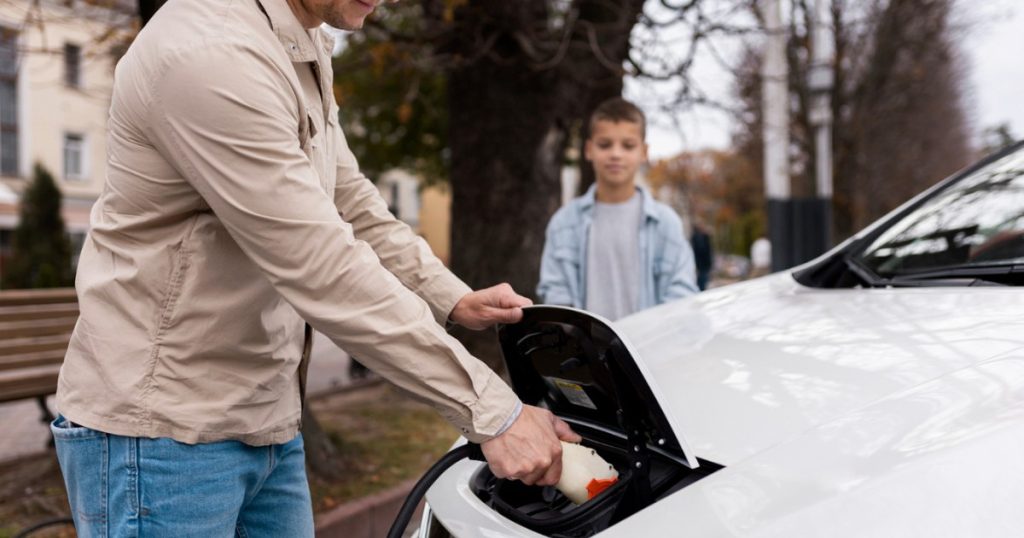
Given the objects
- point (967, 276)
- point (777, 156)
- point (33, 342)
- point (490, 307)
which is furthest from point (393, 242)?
point (777, 156)

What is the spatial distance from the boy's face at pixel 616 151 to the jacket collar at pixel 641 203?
9 centimetres

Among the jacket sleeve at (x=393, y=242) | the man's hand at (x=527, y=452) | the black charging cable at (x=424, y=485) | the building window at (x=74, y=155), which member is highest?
the building window at (x=74, y=155)

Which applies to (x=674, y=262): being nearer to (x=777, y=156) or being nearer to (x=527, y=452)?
(x=527, y=452)

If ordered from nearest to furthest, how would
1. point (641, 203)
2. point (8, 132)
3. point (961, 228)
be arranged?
point (961, 228) → point (641, 203) → point (8, 132)

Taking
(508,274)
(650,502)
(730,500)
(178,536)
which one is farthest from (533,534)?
(508,274)

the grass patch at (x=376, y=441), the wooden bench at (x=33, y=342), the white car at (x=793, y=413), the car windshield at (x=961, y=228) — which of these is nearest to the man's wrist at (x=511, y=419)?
the white car at (x=793, y=413)

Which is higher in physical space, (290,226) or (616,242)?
(290,226)

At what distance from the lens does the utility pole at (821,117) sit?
406 inches

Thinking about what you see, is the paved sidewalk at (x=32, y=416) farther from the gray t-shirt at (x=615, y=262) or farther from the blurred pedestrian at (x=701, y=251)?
the blurred pedestrian at (x=701, y=251)

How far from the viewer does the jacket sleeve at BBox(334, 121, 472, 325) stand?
79.4 inches

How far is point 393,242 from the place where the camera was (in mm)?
2074

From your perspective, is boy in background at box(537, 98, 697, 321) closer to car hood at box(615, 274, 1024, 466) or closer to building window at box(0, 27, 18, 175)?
car hood at box(615, 274, 1024, 466)

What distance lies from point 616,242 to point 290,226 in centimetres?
239

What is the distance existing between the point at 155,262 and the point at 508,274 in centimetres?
537
